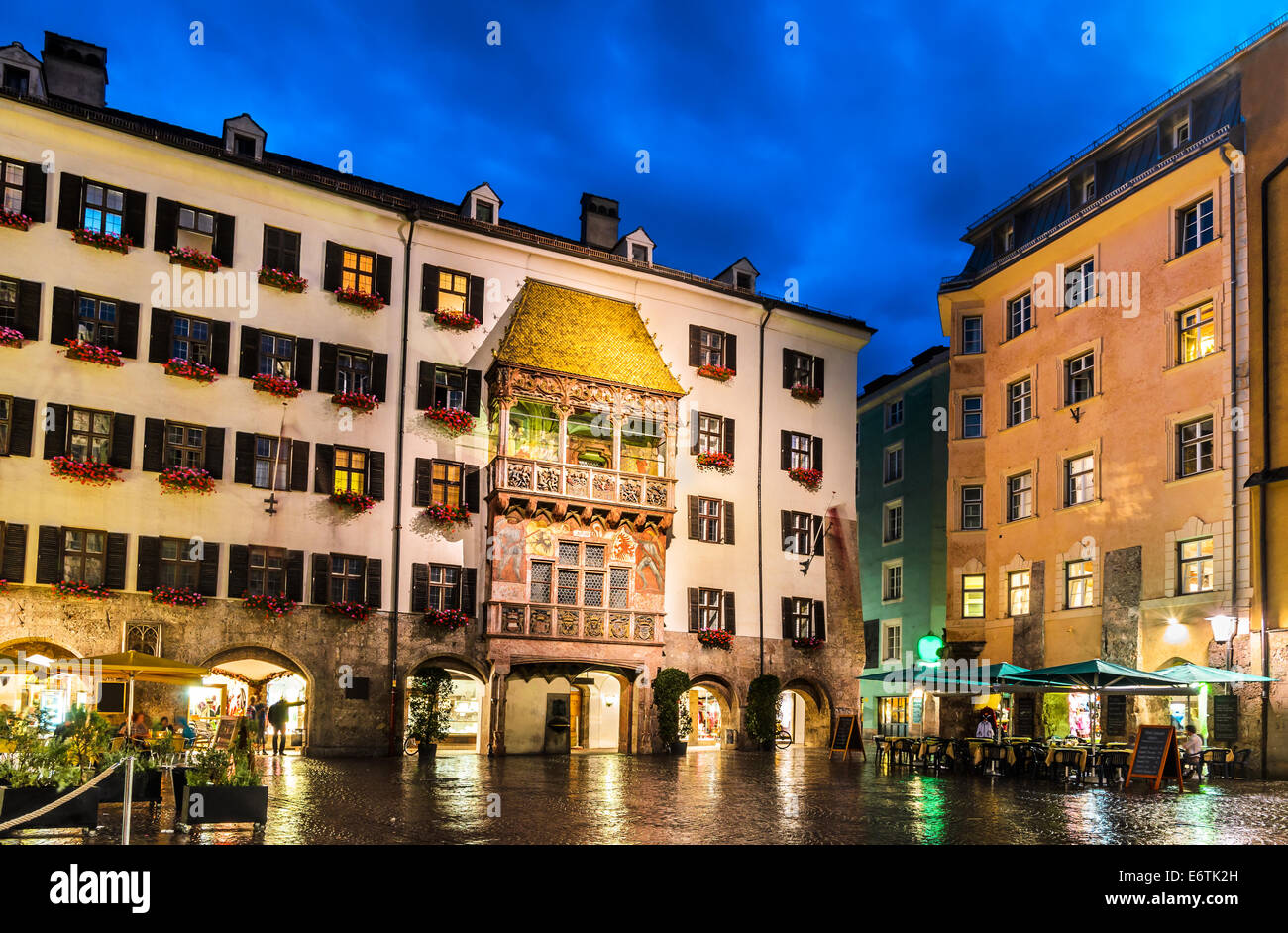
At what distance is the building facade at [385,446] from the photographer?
29672 millimetres

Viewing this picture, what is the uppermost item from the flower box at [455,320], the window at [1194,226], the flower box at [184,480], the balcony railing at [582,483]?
the window at [1194,226]

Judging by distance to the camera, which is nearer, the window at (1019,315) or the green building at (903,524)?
the window at (1019,315)

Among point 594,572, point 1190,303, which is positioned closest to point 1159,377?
point 1190,303

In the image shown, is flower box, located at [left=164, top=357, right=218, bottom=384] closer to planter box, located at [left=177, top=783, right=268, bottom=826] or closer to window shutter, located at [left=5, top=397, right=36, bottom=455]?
window shutter, located at [left=5, top=397, right=36, bottom=455]

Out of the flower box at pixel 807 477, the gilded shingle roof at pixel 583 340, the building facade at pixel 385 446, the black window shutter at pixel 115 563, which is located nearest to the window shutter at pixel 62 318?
the building facade at pixel 385 446

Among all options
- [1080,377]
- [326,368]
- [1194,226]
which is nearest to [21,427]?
[326,368]

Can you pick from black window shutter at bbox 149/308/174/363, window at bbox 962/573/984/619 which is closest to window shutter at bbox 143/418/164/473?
black window shutter at bbox 149/308/174/363

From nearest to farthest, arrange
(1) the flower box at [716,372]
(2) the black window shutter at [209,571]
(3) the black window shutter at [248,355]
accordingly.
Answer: (2) the black window shutter at [209,571]
(3) the black window shutter at [248,355]
(1) the flower box at [716,372]

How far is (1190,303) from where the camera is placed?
3133 centimetres

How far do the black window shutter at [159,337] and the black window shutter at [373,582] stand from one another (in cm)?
771

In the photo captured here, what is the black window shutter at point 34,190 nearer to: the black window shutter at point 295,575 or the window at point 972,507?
the black window shutter at point 295,575

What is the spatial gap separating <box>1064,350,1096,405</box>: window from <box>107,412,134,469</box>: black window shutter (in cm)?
2703
